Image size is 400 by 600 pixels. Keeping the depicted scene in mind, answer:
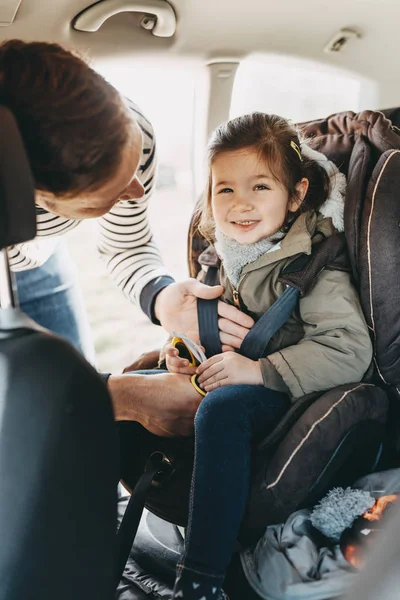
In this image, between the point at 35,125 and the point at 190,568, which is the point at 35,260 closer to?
the point at 35,125

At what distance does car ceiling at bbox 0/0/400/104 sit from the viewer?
1.37m

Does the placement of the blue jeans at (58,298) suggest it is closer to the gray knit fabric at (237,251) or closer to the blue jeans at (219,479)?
the gray knit fabric at (237,251)

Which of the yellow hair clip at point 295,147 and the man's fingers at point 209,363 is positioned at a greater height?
the yellow hair clip at point 295,147

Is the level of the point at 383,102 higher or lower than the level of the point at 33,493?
higher

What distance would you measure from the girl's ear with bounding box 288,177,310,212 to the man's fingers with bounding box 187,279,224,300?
25 centimetres

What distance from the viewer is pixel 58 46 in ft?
3.85

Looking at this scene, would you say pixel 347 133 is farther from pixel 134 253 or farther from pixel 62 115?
pixel 62 115

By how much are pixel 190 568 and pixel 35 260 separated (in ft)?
2.76

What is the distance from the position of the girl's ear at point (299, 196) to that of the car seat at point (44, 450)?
73 centimetres

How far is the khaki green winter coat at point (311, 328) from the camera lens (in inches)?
54.2

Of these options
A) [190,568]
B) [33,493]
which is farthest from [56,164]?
Result: [190,568]

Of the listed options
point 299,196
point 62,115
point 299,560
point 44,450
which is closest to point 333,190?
point 299,196

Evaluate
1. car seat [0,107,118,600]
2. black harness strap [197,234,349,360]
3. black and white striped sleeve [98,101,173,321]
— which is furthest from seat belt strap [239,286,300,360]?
car seat [0,107,118,600]

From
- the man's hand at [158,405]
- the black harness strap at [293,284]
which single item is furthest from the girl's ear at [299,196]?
the man's hand at [158,405]
